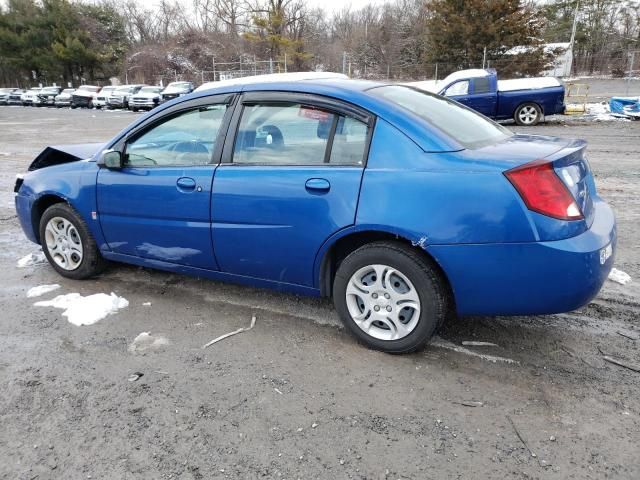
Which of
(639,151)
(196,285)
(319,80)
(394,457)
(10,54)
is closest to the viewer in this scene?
(394,457)

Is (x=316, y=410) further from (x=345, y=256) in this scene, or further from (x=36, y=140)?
(x=36, y=140)

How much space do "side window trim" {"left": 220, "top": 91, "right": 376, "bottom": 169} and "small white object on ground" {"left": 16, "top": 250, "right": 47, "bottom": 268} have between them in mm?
2644

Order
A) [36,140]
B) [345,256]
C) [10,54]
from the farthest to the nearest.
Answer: [10,54] < [36,140] < [345,256]

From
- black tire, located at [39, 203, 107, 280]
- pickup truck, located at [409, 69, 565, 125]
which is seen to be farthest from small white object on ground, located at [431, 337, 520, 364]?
pickup truck, located at [409, 69, 565, 125]

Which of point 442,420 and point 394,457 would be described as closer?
point 394,457

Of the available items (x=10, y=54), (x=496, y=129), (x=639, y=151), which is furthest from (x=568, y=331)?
(x=10, y=54)

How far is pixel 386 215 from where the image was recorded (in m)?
2.81

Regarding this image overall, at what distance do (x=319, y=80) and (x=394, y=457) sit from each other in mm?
2411

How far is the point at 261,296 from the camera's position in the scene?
398cm

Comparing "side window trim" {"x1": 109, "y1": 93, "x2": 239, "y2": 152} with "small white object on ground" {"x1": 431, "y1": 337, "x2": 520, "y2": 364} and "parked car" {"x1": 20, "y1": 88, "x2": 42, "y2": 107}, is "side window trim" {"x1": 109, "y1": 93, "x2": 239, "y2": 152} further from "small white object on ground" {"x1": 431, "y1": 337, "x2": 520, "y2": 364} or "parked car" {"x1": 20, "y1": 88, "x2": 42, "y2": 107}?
"parked car" {"x1": 20, "y1": 88, "x2": 42, "y2": 107}

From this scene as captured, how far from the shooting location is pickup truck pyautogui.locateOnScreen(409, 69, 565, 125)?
15.7 metres

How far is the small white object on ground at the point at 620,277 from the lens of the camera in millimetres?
4016

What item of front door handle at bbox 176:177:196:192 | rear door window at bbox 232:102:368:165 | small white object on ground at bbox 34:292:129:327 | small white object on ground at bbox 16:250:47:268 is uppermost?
rear door window at bbox 232:102:368:165

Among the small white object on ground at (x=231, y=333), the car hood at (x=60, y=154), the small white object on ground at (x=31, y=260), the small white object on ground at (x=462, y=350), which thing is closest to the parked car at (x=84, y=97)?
the small white object on ground at (x=31, y=260)
